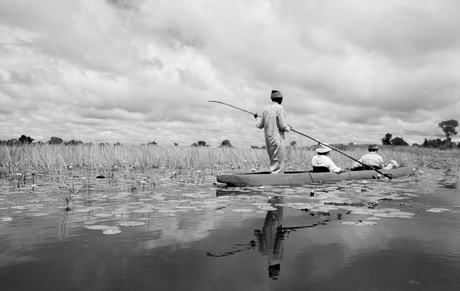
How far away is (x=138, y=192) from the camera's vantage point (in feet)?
23.4

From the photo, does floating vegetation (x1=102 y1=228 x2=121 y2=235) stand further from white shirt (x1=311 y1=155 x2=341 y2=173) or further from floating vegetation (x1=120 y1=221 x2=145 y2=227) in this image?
white shirt (x1=311 y1=155 x2=341 y2=173)

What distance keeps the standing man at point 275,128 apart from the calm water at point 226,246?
330 cm

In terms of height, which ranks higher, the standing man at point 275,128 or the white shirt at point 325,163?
the standing man at point 275,128

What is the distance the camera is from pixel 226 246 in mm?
3262

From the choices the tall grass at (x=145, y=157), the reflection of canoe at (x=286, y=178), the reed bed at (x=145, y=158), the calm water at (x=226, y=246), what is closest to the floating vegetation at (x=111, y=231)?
the calm water at (x=226, y=246)

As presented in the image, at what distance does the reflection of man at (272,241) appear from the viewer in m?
2.70

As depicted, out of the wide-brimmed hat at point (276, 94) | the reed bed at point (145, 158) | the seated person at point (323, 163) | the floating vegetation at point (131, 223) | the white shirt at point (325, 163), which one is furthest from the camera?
the reed bed at point (145, 158)

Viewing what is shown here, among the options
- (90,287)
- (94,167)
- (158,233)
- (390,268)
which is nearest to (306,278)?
(390,268)

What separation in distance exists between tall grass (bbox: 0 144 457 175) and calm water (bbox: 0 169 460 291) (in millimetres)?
9350

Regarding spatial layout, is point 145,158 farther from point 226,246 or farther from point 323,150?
point 226,246

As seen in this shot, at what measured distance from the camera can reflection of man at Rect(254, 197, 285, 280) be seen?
2.70 m

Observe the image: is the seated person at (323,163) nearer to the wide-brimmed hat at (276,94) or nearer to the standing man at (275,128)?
the standing man at (275,128)

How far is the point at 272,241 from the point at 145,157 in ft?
47.5

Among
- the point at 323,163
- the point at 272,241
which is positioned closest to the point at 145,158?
the point at 323,163
